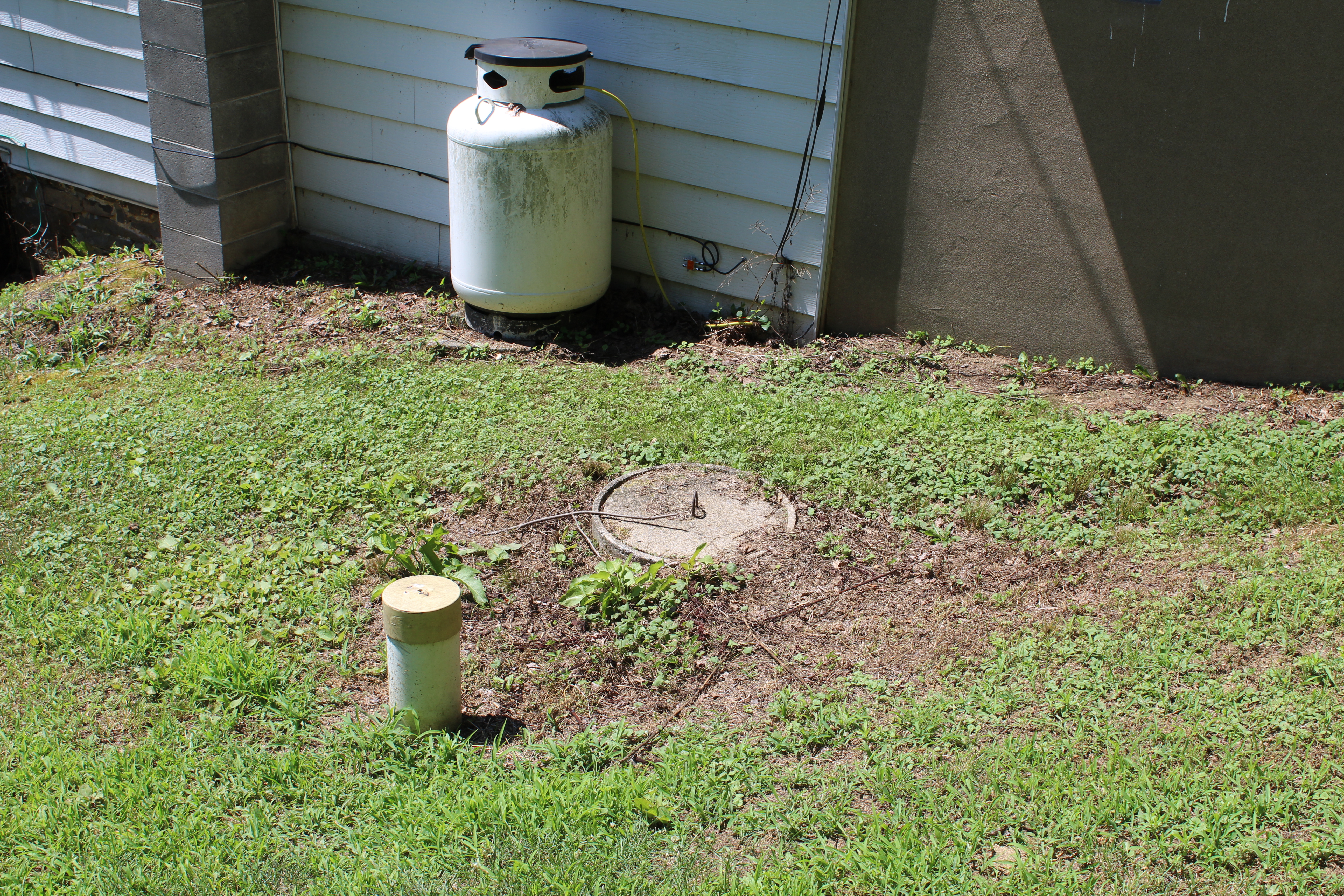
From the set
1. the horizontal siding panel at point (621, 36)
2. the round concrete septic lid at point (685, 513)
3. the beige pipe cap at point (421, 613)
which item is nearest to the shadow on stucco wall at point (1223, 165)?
the horizontal siding panel at point (621, 36)

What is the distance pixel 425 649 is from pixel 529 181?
9.85 feet

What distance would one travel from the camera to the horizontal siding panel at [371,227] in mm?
6621

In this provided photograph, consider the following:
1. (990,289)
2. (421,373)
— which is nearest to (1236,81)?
(990,289)

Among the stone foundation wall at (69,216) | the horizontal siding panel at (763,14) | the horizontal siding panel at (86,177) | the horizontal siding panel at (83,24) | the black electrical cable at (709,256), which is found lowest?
the stone foundation wall at (69,216)

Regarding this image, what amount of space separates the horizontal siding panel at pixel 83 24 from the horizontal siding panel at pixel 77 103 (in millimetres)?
287

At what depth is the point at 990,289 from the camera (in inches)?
208

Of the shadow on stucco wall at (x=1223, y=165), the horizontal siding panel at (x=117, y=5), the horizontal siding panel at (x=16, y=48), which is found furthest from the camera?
the horizontal siding panel at (x=16, y=48)

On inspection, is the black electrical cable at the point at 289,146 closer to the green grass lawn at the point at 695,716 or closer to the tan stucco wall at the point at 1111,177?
the green grass lawn at the point at 695,716

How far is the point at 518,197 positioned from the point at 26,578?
2.73 metres

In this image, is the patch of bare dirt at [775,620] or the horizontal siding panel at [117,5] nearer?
the patch of bare dirt at [775,620]

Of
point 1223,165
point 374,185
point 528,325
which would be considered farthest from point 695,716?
point 374,185

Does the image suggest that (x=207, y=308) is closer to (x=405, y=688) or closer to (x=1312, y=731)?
(x=405, y=688)

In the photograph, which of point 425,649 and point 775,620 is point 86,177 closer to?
point 425,649

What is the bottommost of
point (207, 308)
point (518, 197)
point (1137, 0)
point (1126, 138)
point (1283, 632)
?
point (207, 308)
